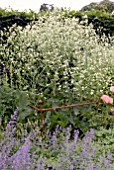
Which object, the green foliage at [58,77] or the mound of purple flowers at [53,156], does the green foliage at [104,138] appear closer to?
the green foliage at [58,77]

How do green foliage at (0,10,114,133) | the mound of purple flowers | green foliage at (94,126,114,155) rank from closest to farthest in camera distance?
the mound of purple flowers
green foliage at (94,126,114,155)
green foliage at (0,10,114,133)

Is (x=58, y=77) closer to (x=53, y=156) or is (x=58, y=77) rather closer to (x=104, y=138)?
(x=104, y=138)

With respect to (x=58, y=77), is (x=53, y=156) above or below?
below

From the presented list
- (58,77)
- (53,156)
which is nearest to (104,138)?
(53,156)

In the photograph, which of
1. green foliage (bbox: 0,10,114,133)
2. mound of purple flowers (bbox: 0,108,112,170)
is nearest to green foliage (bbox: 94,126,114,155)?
green foliage (bbox: 0,10,114,133)

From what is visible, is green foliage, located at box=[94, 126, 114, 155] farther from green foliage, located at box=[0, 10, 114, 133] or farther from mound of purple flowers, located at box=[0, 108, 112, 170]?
mound of purple flowers, located at box=[0, 108, 112, 170]

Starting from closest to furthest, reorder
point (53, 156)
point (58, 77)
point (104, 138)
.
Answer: point (53, 156) < point (104, 138) < point (58, 77)

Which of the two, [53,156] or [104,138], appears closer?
[53,156]

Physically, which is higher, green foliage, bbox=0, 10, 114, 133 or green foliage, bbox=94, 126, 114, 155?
green foliage, bbox=0, 10, 114, 133

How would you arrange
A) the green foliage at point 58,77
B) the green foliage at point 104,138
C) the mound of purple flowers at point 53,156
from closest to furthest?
the mound of purple flowers at point 53,156, the green foliage at point 104,138, the green foliage at point 58,77

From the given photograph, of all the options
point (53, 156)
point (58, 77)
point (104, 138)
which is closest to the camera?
point (53, 156)

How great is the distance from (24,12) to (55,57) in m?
2.99

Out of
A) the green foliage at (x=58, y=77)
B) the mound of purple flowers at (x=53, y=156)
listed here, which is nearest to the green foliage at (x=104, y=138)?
the green foliage at (x=58, y=77)

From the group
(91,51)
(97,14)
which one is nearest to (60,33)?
(91,51)
